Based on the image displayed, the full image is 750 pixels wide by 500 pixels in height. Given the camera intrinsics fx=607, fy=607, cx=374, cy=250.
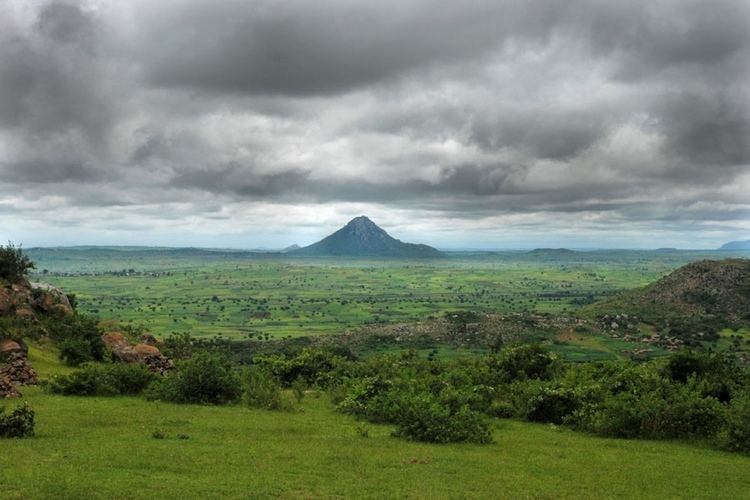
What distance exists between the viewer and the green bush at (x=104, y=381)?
3697 cm

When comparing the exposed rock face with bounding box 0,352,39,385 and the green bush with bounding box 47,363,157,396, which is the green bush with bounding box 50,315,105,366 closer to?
the exposed rock face with bounding box 0,352,39,385

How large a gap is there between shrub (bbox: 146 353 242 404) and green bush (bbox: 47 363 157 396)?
168 centimetres

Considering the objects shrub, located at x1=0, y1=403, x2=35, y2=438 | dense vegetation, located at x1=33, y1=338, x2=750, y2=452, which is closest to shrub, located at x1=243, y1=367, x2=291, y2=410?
dense vegetation, located at x1=33, y1=338, x2=750, y2=452

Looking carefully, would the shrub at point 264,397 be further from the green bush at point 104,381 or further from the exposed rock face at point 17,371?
the exposed rock face at point 17,371

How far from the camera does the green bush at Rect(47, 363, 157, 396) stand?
37.0 m

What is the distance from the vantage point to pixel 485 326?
156625mm

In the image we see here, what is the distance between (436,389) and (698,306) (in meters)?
151

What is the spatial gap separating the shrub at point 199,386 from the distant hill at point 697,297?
14538 centimetres

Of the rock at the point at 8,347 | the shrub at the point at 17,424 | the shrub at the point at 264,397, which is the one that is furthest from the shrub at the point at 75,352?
the shrub at the point at 17,424

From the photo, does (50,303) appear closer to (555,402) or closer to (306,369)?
(306,369)

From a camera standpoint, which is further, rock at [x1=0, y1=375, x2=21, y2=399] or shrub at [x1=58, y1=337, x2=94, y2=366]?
shrub at [x1=58, y1=337, x2=94, y2=366]

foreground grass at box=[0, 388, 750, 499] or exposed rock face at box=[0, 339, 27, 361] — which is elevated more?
exposed rock face at box=[0, 339, 27, 361]

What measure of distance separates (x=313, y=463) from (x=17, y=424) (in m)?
11.8

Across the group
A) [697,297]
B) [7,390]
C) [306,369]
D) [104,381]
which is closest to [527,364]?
[306,369]
